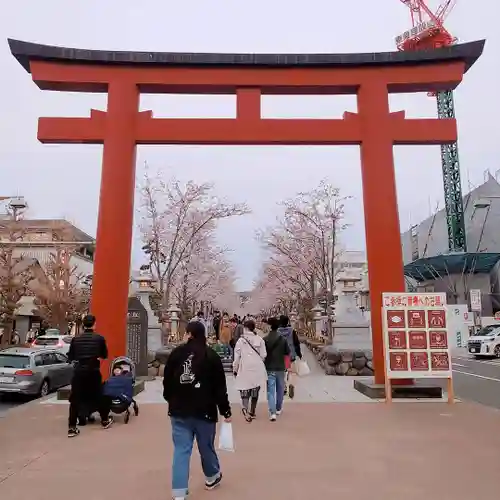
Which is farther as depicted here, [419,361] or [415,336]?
[415,336]

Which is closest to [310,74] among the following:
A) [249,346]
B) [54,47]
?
[54,47]

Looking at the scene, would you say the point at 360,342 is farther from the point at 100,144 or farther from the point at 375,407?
the point at 100,144

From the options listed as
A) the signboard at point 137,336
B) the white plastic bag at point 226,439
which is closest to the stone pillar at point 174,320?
the signboard at point 137,336

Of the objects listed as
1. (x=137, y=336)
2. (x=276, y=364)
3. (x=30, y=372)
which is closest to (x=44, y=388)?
(x=30, y=372)

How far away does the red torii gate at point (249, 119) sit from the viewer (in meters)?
10.8

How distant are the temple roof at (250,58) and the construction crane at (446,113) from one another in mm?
33472

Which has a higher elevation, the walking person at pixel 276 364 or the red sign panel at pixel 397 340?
the red sign panel at pixel 397 340

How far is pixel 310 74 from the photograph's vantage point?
11.3m

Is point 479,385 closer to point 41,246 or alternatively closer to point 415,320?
point 415,320

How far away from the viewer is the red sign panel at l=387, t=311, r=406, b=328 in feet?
32.4

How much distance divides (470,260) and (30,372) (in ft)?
127

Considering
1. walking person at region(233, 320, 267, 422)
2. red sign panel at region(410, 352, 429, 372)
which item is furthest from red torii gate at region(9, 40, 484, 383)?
walking person at region(233, 320, 267, 422)

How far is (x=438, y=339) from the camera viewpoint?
32.2 ft

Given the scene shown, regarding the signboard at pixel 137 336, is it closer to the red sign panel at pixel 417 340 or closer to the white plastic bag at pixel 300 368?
the white plastic bag at pixel 300 368
